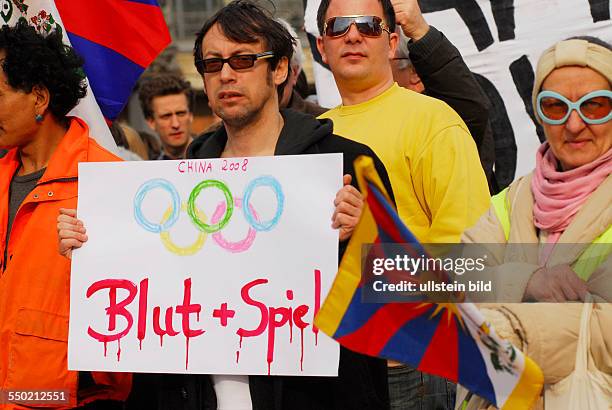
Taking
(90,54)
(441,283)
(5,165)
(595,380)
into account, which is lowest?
(595,380)

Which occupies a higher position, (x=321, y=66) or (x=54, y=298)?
(x=321, y=66)

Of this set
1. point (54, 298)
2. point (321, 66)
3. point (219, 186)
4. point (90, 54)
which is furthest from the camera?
point (321, 66)

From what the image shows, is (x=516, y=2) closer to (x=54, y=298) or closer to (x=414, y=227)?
(x=414, y=227)

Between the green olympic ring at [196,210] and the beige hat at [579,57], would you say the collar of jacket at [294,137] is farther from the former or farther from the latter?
the beige hat at [579,57]

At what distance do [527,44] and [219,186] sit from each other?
7.65ft

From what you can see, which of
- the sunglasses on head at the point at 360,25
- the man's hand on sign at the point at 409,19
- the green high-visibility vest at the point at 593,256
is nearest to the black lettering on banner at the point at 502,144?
the man's hand on sign at the point at 409,19

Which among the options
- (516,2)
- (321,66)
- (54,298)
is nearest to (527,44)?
(516,2)

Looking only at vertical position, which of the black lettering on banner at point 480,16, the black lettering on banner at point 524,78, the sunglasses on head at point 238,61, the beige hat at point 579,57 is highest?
the black lettering on banner at point 480,16

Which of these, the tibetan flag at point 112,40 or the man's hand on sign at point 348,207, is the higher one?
the tibetan flag at point 112,40

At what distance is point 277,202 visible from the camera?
3555 millimetres

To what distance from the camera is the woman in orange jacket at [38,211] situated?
12.8 feet

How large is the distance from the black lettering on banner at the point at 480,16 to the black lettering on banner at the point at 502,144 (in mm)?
235

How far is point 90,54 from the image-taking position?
5207 millimetres

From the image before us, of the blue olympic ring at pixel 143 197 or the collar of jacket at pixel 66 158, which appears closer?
the blue olympic ring at pixel 143 197
